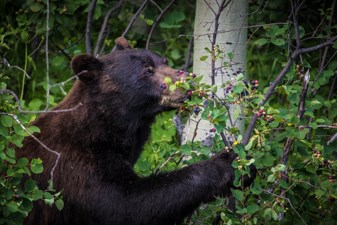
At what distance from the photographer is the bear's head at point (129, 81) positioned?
5.10 m

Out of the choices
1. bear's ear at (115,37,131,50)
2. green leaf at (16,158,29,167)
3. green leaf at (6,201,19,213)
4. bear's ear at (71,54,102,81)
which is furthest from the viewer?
bear's ear at (115,37,131,50)

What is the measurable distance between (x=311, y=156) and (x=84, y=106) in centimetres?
146

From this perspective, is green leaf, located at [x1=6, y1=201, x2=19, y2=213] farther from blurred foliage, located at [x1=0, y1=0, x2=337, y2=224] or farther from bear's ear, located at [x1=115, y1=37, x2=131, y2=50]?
bear's ear, located at [x1=115, y1=37, x2=131, y2=50]

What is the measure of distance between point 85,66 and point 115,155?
0.63 meters

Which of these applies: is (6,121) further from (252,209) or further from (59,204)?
(252,209)

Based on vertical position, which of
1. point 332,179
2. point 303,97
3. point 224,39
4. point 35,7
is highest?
point 35,7

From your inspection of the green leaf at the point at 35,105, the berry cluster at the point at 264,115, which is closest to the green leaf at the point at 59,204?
the berry cluster at the point at 264,115

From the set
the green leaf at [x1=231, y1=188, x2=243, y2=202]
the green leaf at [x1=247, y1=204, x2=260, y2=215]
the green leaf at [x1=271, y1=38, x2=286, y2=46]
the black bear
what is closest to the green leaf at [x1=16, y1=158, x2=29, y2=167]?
the black bear

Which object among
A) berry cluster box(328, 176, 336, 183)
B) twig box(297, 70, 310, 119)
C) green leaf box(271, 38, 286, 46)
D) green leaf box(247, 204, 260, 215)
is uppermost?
green leaf box(271, 38, 286, 46)

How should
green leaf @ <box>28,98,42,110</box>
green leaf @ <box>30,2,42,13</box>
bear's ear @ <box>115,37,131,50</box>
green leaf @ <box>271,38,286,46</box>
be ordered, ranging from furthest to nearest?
green leaf @ <box>30,2,42,13</box>, green leaf @ <box>28,98,42,110</box>, bear's ear @ <box>115,37,131,50</box>, green leaf @ <box>271,38,286,46</box>

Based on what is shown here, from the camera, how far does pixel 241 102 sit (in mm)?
4445

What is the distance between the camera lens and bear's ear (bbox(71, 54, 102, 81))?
200 inches

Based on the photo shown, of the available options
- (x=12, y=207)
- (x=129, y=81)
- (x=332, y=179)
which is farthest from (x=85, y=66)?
(x=332, y=179)

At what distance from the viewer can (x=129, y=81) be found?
5.16 m
